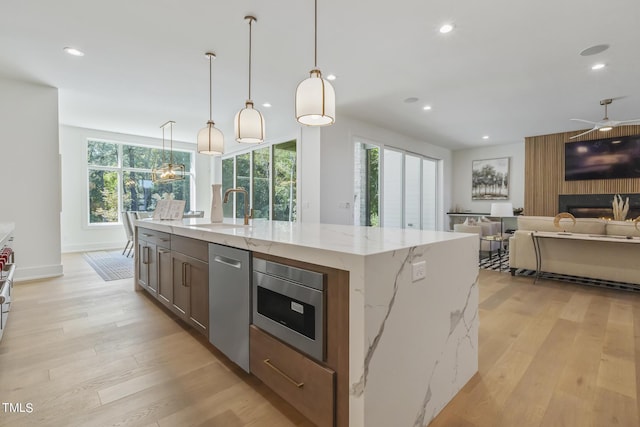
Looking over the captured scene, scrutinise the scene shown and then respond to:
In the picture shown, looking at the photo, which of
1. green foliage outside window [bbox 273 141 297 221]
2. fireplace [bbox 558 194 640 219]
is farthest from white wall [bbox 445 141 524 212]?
green foliage outside window [bbox 273 141 297 221]

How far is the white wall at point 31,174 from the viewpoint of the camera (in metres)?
3.96

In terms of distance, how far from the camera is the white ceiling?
251cm

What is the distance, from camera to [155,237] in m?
2.99

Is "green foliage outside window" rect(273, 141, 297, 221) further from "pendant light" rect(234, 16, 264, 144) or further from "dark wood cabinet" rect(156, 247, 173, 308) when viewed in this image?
"dark wood cabinet" rect(156, 247, 173, 308)

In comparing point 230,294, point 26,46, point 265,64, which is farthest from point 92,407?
point 26,46

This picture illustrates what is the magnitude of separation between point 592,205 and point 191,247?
7955 mm

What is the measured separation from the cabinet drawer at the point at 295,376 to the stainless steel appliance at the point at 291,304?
54 mm

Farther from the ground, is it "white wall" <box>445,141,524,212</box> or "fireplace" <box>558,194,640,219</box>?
"white wall" <box>445,141,524,212</box>

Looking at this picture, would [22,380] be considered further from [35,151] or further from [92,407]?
[35,151]

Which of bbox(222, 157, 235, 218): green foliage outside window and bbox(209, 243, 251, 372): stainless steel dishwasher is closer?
bbox(209, 243, 251, 372): stainless steel dishwasher

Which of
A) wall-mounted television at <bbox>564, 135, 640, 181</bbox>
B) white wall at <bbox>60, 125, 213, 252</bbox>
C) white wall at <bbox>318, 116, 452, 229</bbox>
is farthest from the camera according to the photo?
white wall at <bbox>60, 125, 213, 252</bbox>

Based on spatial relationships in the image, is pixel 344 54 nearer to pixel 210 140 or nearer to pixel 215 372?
pixel 210 140

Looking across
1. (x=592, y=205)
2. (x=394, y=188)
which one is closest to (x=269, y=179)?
(x=394, y=188)

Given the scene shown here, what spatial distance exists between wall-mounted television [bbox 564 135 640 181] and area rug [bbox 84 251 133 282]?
8747mm
